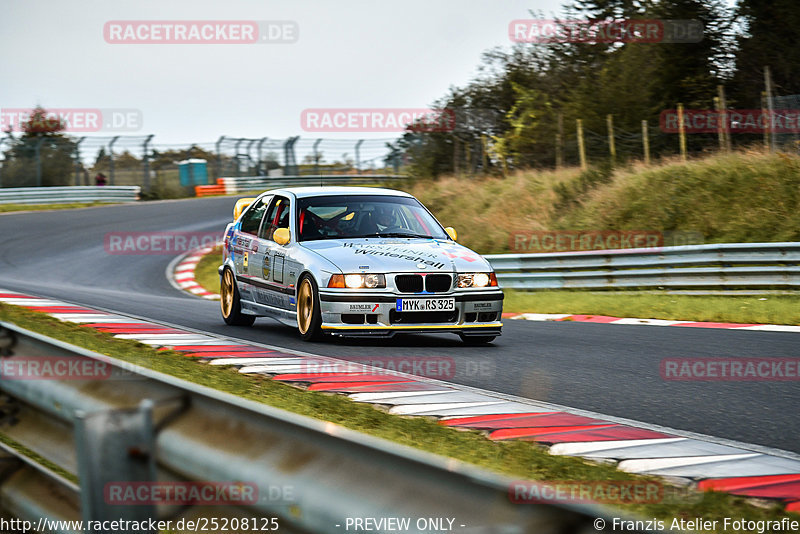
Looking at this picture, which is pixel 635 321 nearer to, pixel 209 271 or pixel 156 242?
pixel 209 271

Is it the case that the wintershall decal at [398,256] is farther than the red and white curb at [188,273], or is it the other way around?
the red and white curb at [188,273]

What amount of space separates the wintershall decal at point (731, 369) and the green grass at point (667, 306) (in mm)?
3550

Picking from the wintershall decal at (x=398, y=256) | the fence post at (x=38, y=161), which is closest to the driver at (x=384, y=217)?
the wintershall decal at (x=398, y=256)

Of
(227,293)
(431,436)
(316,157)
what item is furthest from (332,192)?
(316,157)

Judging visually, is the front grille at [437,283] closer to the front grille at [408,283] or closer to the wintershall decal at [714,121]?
the front grille at [408,283]

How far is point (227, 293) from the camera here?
11789 mm

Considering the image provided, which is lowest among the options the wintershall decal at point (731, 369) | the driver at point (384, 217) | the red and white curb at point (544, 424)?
the wintershall decal at point (731, 369)

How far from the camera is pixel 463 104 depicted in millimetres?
36688

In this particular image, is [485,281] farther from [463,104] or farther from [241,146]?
[241,146]

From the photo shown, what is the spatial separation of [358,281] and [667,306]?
6108mm

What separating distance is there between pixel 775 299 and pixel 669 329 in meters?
3.69

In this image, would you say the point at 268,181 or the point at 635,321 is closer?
the point at 635,321

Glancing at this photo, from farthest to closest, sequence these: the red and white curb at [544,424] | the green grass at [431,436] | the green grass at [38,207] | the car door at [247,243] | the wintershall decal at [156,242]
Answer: the green grass at [38,207] → the wintershall decal at [156,242] → the car door at [247,243] → the red and white curb at [544,424] → the green grass at [431,436]

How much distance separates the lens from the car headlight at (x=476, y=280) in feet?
31.0
